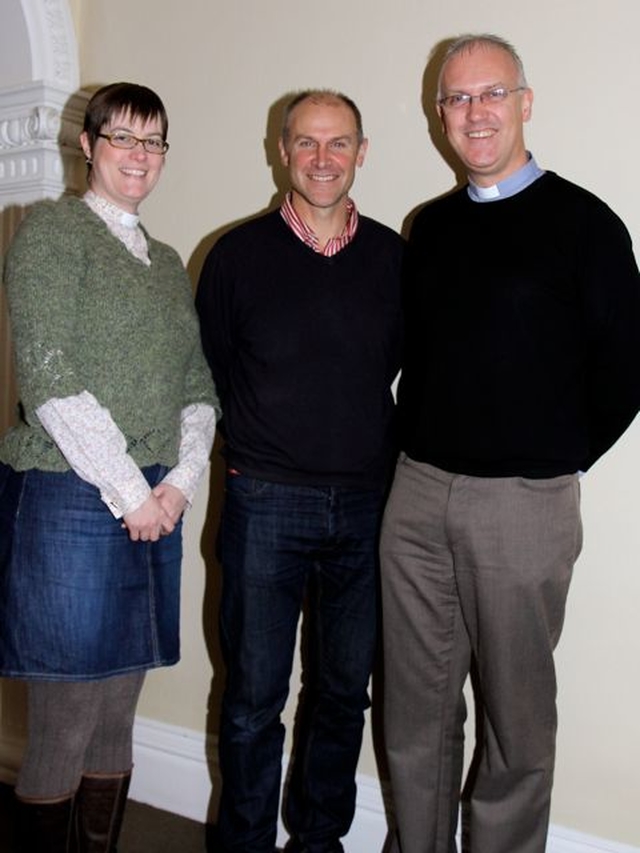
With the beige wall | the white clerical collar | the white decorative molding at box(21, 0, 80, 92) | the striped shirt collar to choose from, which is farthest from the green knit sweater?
the white decorative molding at box(21, 0, 80, 92)

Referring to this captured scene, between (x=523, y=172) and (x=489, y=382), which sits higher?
(x=523, y=172)

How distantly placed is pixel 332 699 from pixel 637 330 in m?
0.99

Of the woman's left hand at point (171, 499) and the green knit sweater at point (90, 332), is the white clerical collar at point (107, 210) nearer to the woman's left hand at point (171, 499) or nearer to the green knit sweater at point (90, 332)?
the green knit sweater at point (90, 332)

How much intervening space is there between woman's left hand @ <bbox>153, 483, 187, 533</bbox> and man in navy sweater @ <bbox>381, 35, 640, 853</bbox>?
42 centimetres

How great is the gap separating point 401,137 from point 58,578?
122 centimetres

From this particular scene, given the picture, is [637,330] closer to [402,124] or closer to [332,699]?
[402,124]

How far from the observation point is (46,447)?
5.56ft

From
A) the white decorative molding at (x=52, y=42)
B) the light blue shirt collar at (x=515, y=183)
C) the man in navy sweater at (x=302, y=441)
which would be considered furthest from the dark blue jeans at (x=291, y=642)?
the white decorative molding at (x=52, y=42)

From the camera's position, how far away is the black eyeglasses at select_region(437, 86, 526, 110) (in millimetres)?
1806

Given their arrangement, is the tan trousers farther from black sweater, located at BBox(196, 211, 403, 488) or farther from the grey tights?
the grey tights

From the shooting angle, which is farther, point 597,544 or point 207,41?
point 207,41

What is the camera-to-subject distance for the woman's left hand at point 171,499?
1767 mm

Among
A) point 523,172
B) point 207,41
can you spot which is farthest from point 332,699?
point 207,41

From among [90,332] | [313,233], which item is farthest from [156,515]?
[313,233]
